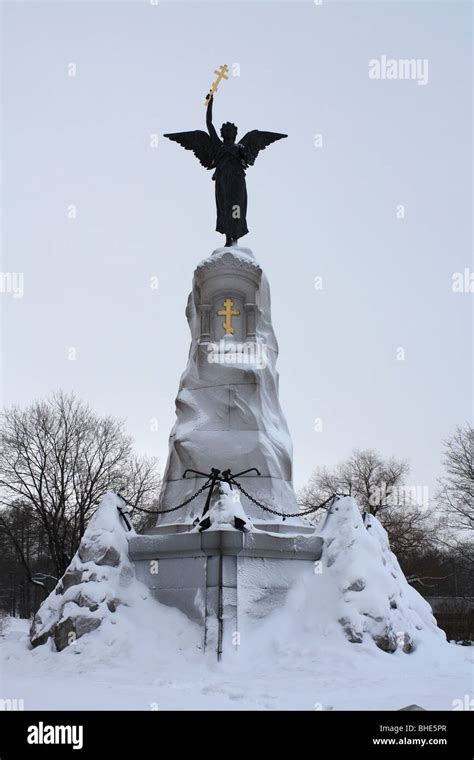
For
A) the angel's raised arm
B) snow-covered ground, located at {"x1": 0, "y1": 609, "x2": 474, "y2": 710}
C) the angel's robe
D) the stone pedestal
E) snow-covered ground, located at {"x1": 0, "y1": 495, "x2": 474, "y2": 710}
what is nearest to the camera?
snow-covered ground, located at {"x1": 0, "y1": 609, "x2": 474, "y2": 710}

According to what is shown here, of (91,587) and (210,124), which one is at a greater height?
(210,124)

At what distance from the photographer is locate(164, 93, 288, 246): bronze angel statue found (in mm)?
16031

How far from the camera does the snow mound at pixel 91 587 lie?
10422mm

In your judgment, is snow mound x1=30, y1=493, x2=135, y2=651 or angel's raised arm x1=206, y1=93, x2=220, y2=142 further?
angel's raised arm x1=206, y1=93, x2=220, y2=142

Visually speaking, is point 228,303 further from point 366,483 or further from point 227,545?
point 366,483

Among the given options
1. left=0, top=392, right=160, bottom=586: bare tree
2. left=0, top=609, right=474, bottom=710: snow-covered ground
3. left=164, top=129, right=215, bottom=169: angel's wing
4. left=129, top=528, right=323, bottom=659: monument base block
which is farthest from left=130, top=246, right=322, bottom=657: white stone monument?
left=0, top=392, right=160, bottom=586: bare tree

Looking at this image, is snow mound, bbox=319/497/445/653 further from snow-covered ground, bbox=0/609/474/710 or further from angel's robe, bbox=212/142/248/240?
angel's robe, bbox=212/142/248/240

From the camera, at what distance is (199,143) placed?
1667cm

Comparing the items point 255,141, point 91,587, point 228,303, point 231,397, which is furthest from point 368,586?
point 255,141

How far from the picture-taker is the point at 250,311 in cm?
1457

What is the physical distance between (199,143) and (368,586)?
10.6m

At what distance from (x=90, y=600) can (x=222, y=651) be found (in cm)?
210

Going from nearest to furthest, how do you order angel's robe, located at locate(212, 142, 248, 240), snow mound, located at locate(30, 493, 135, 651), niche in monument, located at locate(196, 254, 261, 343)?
1. snow mound, located at locate(30, 493, 135, 651)
2. niche in monument, located at locate(196, 254, 261, 343)
3. angel's robe, located at locate(212, 142, 248, 240)
